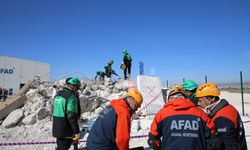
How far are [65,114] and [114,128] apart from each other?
178 centimetres

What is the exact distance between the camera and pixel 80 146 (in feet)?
21.8

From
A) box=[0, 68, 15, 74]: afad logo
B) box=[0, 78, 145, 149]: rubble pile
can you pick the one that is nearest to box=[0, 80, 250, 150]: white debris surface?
box=[0, 78, 145, 149]: rubble pile

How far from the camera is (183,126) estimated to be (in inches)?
100

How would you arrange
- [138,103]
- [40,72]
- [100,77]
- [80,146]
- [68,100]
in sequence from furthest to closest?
1. [40,72]
2. [100,77]
3. [80,146]
4. [68,100]
5. [138,103]

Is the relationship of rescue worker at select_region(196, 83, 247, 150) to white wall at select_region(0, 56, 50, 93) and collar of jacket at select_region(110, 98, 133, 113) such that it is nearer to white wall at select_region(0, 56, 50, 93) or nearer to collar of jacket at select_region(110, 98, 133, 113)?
collar of jacket at select_region(110, 98, 133, 113)

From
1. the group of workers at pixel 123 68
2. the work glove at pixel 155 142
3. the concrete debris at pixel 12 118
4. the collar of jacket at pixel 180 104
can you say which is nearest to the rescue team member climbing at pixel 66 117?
the work glove at pixel 155 142

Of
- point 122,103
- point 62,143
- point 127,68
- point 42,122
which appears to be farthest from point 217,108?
point 127,68

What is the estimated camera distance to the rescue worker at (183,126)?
2.54m

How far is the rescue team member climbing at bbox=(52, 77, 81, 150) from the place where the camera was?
4.27m

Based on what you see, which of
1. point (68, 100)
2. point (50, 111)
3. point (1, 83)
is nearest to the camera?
point (68, 100)

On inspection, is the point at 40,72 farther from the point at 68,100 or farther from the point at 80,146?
the point at 68,100

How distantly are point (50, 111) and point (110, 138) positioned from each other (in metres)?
7.01

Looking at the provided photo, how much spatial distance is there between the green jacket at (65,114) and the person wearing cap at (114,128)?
1364mm

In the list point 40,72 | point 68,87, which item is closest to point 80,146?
point 68,87
